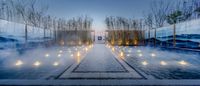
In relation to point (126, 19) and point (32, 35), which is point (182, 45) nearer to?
point (32, 35)

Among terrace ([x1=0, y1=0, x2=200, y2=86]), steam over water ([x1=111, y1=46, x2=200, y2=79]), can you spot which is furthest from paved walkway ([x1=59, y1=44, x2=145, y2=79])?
steam over water ([x1=111, y1=46, x2=200, y2=79])

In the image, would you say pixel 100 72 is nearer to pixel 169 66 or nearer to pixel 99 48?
pixel 169 66

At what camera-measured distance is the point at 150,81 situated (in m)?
4.81

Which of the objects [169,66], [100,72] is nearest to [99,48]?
[169,66]

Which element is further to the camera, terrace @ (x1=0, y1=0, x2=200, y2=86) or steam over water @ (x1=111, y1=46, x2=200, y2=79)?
steam over water @ (x1=111, y1=46, x2=200, y2=79)

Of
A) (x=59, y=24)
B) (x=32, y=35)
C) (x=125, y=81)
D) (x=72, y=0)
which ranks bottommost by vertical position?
(x=125, y=81)

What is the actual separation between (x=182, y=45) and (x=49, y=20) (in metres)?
18.9

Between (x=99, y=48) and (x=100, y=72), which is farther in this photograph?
(x=99, y=48)

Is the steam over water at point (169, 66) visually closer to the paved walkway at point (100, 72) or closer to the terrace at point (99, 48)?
the terrace at point (99, 48)

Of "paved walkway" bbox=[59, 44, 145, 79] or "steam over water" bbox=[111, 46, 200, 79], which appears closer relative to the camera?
"paved walkway" bbox=[59, 44, 145, 79]

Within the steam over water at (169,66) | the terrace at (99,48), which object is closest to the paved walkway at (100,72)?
the terrace at (99,48)

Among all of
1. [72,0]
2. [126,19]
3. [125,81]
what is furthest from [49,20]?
[125,81]

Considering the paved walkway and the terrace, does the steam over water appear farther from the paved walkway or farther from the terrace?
the paved walkway

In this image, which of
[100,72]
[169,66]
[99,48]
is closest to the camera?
[100,72]
